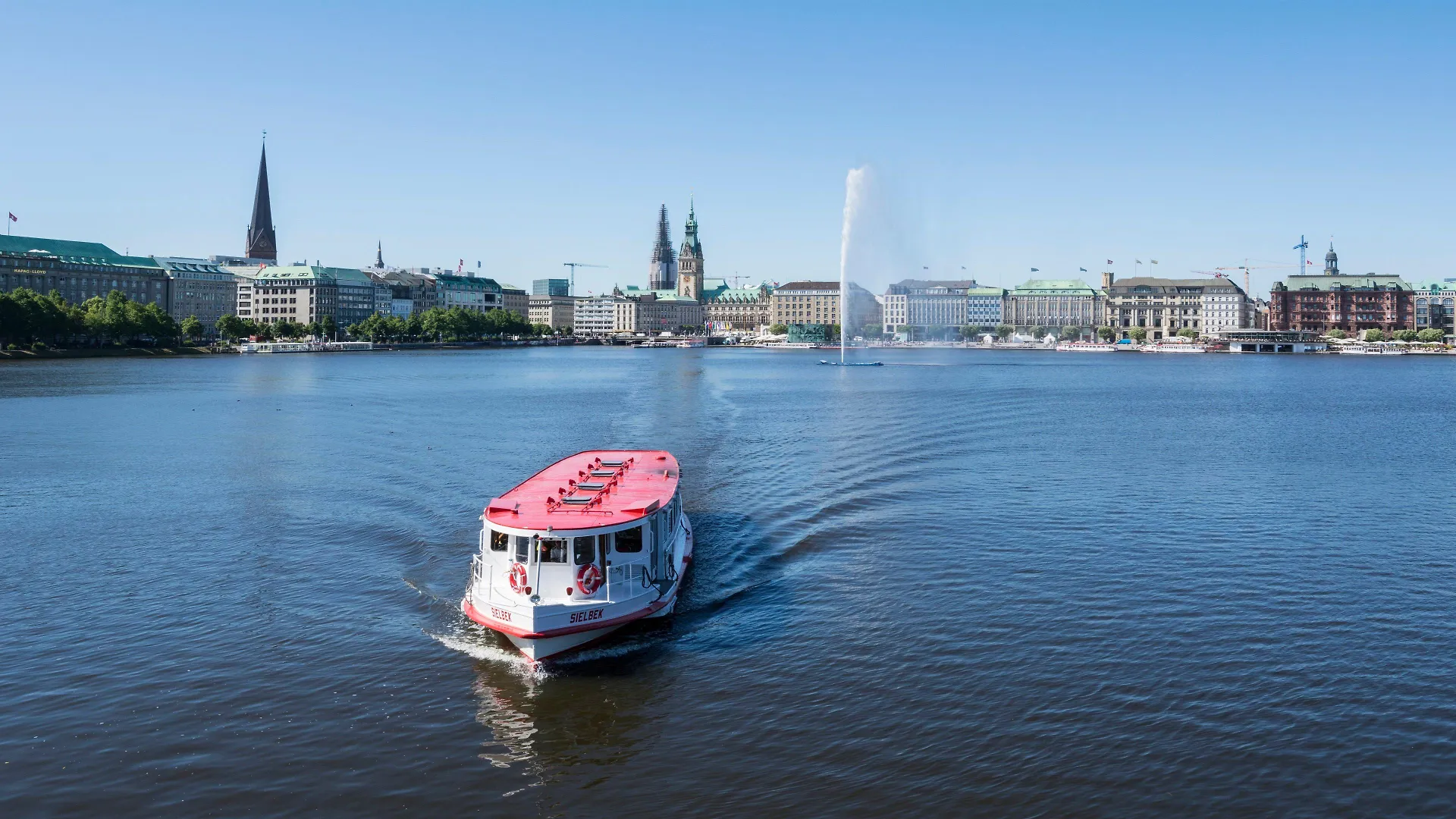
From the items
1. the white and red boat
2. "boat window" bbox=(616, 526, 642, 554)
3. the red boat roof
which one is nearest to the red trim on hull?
the white and red boat

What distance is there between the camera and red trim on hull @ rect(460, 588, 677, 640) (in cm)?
2208

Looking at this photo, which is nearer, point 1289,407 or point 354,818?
point 354,818

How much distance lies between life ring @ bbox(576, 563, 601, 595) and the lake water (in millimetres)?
1417

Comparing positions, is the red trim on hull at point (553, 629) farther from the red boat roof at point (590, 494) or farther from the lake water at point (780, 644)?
the red boat roof at point (590, 494)

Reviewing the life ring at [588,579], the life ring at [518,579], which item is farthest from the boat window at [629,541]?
the life ring at [518,579]

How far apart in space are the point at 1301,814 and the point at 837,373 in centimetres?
11726

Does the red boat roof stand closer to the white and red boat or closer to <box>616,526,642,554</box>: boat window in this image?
the white and red boat

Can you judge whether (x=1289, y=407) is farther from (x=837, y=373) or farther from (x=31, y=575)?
(x=31, y=575)

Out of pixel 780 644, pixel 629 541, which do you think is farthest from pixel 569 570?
pixel 780 644

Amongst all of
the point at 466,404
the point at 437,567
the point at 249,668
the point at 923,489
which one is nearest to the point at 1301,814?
the point at 249,668

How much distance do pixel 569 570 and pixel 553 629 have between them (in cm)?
150

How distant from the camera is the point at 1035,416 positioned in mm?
→ 71688

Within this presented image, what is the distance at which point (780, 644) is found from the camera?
23719 millimetres

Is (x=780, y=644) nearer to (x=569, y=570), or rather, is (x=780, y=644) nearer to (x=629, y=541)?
(x=629, y=541)
